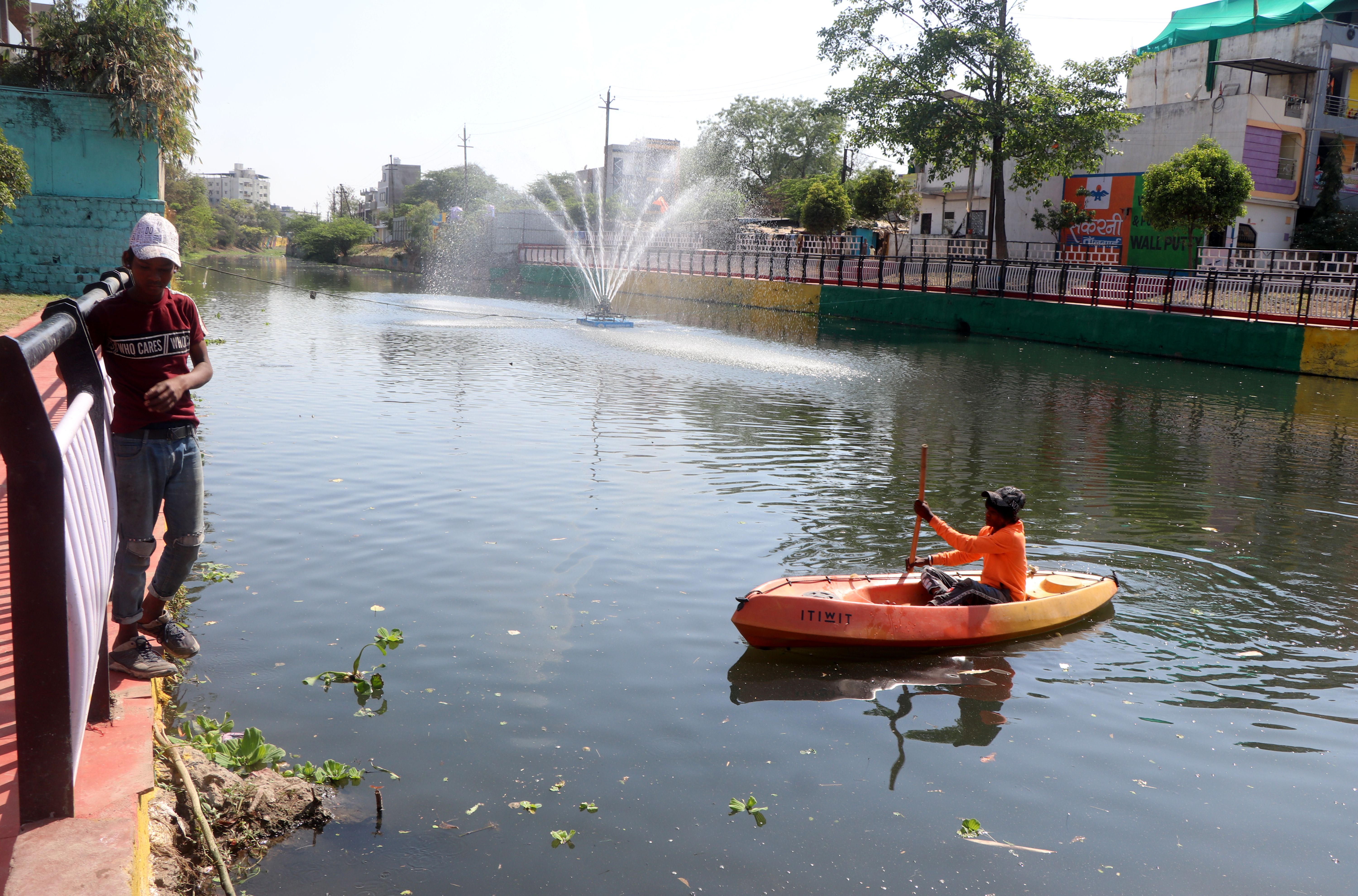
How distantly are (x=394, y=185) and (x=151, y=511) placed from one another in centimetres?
14128

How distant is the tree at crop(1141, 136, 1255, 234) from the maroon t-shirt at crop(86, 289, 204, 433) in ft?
105

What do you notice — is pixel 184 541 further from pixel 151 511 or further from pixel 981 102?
pixel 981 102

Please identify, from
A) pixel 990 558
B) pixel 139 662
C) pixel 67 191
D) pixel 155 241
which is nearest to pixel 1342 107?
pixel 990 558

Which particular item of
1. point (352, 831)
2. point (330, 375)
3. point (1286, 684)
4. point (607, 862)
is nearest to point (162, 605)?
point (352, 831)

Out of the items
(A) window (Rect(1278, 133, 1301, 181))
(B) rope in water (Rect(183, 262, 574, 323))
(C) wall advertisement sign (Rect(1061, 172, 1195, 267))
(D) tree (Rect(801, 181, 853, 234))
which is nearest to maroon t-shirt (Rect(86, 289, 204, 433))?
(B) rope in water (Rect(183, 262, 574, 323))

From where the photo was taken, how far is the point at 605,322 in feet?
105

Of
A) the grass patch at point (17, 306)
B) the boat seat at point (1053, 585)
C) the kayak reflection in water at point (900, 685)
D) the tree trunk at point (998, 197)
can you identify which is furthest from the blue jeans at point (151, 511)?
the tree trunk at point (998, 197)

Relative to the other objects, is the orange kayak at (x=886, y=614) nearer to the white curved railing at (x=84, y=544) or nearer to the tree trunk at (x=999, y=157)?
the white curved railing at (x=84, y=544)

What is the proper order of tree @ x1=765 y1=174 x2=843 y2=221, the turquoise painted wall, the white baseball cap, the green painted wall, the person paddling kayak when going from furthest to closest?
tree @ x1=765 y1=174 x2=843 y2=221, the turquoise painted wall, the green painted wall, the person paddling kayak, the white baseball cap

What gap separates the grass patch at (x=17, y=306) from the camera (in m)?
16.0

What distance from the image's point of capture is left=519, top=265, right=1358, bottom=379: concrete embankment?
23359 millimetres

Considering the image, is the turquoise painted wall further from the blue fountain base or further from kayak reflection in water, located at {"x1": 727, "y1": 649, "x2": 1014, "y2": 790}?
kayak reflection in water, located at {"x1": 727, "y1": 649, "x2": 1014, "y2": 790}

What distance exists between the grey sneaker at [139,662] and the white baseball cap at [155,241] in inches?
70.6

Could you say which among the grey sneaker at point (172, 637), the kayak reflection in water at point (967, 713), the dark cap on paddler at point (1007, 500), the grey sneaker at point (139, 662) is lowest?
the kayak reflection in water at point (967, 713)
